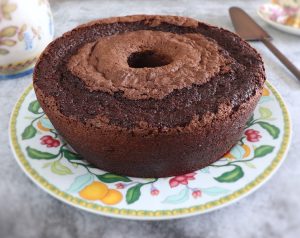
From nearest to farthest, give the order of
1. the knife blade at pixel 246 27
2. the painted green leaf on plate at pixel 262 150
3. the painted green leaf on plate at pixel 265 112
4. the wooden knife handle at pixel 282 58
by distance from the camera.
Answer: the painted green leaf on plate at pixel 262 150
the painted green leaf on plate at pixel 265 112
the wooden knife handle at pixel 282 58
the knife blade at pixel 246 27

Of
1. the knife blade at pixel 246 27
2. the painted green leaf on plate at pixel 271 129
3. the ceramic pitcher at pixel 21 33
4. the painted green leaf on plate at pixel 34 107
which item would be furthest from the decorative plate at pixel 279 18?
the painted green leaf on plate at pixel 34 107

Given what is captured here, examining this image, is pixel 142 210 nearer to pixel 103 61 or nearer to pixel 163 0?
pixel 103 61

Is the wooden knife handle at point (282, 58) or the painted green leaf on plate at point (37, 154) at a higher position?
the wooden knife handle at point (282, 58)

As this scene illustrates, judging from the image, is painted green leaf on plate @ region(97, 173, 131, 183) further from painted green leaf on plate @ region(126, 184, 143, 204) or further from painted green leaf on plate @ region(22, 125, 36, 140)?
painted green leaf on plate @ region(22, 125, 36, 140)

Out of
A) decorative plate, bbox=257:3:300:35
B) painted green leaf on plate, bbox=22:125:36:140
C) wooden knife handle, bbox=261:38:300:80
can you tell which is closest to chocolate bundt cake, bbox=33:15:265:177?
painted green leaf on plate, bbox=22:125:36:140

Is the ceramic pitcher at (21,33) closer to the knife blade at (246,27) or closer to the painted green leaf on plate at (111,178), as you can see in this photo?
the painted green leaf on plate at (111,178)

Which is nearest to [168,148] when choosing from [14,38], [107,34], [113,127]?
[113,127]
